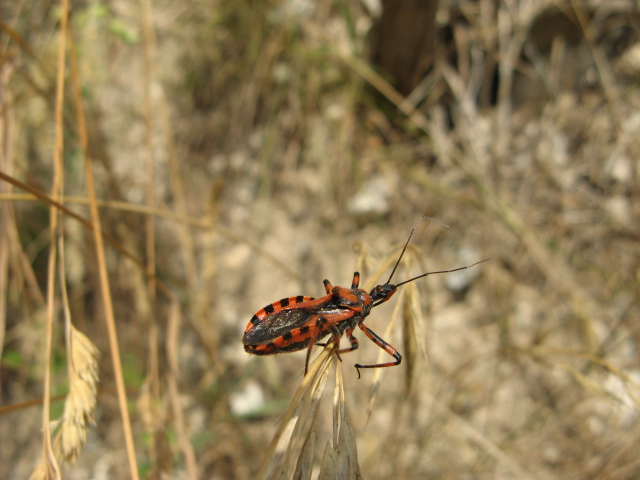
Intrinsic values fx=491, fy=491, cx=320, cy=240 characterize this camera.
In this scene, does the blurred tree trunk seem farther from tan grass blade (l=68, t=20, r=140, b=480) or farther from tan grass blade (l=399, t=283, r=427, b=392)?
tan grass blade (l=399, t=283, r=427, b=392)

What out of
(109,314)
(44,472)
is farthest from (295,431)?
(109,314)


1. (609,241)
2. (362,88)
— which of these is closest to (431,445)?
(609,241)

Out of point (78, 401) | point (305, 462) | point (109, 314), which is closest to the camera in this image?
point (305, 462)

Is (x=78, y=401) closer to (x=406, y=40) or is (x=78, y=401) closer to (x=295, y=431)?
(x=295, y=431)

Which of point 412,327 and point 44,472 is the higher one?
point 412,327

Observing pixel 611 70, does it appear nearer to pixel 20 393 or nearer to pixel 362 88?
pixel 362 88

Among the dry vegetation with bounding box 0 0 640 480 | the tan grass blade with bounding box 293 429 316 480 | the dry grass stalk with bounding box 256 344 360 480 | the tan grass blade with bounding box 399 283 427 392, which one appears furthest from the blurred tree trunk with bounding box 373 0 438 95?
the tan grass blade with bounding box 293 429 316 480

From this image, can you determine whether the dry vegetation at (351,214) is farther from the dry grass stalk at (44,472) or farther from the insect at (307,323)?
the dry grass stalk at (44,472)

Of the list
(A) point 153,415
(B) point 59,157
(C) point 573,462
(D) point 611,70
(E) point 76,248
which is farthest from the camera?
(D) point 611,70
